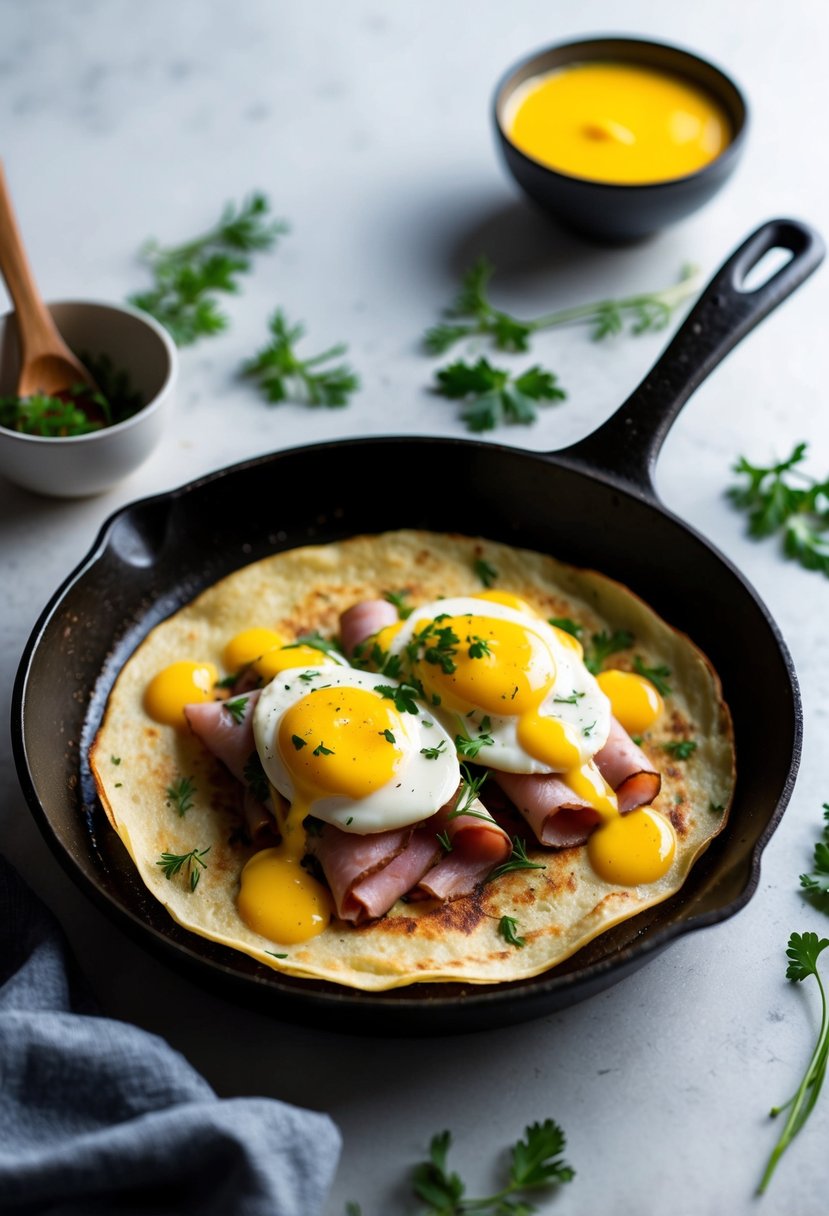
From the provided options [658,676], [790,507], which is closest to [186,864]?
[658,676]

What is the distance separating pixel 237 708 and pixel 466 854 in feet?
2.54

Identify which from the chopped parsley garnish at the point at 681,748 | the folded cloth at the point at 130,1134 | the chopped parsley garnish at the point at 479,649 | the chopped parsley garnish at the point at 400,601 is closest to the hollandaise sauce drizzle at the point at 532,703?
the chopped parsley garnish at the point at 479,649

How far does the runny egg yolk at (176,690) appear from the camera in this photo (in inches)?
145

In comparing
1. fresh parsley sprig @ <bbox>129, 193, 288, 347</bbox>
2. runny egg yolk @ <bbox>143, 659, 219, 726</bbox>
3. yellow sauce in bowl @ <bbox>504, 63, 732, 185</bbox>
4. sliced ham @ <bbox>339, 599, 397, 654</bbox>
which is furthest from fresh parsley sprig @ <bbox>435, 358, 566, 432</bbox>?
runny egg yolk @ <bbox>143, 659, 219, 726</bbox>

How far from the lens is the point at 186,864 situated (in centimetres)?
332

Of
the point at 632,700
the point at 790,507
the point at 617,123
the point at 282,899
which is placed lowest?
the point at 282,899

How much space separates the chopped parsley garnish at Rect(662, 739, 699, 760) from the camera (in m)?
3.59

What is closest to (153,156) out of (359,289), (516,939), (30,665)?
(359,289)

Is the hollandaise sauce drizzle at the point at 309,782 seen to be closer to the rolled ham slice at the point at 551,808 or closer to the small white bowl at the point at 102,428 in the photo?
the rolled ham slice at the point at 551,808

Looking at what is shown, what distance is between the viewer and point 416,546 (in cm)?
416

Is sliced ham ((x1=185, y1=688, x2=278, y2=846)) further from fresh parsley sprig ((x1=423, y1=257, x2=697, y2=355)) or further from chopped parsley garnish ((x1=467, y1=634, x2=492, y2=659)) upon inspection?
fresh parsley sprig ((x1=423, y1=257, x2=697, y2=355))

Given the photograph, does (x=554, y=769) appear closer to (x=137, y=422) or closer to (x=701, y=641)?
(x=701, y=641)

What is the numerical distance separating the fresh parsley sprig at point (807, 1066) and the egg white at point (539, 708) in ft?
2.48

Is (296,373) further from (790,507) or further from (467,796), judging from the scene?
(467,796)
